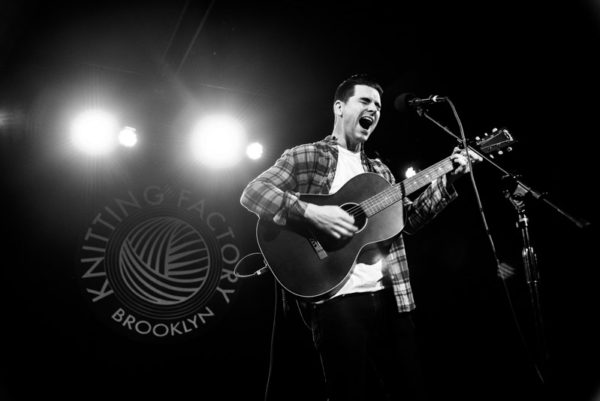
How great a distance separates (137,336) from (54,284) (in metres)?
0.87

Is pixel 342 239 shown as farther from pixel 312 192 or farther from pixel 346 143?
pixel 346 143

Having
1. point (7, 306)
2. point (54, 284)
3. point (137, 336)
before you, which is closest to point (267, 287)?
point (137, 336)

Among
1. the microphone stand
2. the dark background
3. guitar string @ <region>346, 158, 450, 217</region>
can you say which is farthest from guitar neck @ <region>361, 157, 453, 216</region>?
the dark background

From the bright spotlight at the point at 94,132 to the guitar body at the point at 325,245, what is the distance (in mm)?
2938

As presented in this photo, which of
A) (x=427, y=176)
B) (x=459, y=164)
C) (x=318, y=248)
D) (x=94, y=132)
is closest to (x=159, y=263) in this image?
(x=94, y=132)

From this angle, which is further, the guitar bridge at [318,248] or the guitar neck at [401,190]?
the guitar neck at [401,190]

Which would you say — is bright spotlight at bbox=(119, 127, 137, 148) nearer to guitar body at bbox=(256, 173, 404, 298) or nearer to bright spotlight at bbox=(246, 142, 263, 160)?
bright spotlight at bbox=(246, 142, 263, 160)

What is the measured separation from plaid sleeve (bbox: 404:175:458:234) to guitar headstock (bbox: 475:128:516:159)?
30cm

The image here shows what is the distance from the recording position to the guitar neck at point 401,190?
2236 mm

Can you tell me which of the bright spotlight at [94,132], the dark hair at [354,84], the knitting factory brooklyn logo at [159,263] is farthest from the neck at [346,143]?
the bright spotlight at [94,132]

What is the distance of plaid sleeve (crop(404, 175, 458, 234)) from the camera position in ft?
7.42

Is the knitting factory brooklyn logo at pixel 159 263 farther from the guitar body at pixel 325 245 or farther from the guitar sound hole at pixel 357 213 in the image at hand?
the guitar sound hole at pixel 357 213

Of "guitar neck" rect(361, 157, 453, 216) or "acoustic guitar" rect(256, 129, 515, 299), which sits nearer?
"acoustic guitar" rect(256, 129, 515, 299)

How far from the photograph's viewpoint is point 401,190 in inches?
91.9
